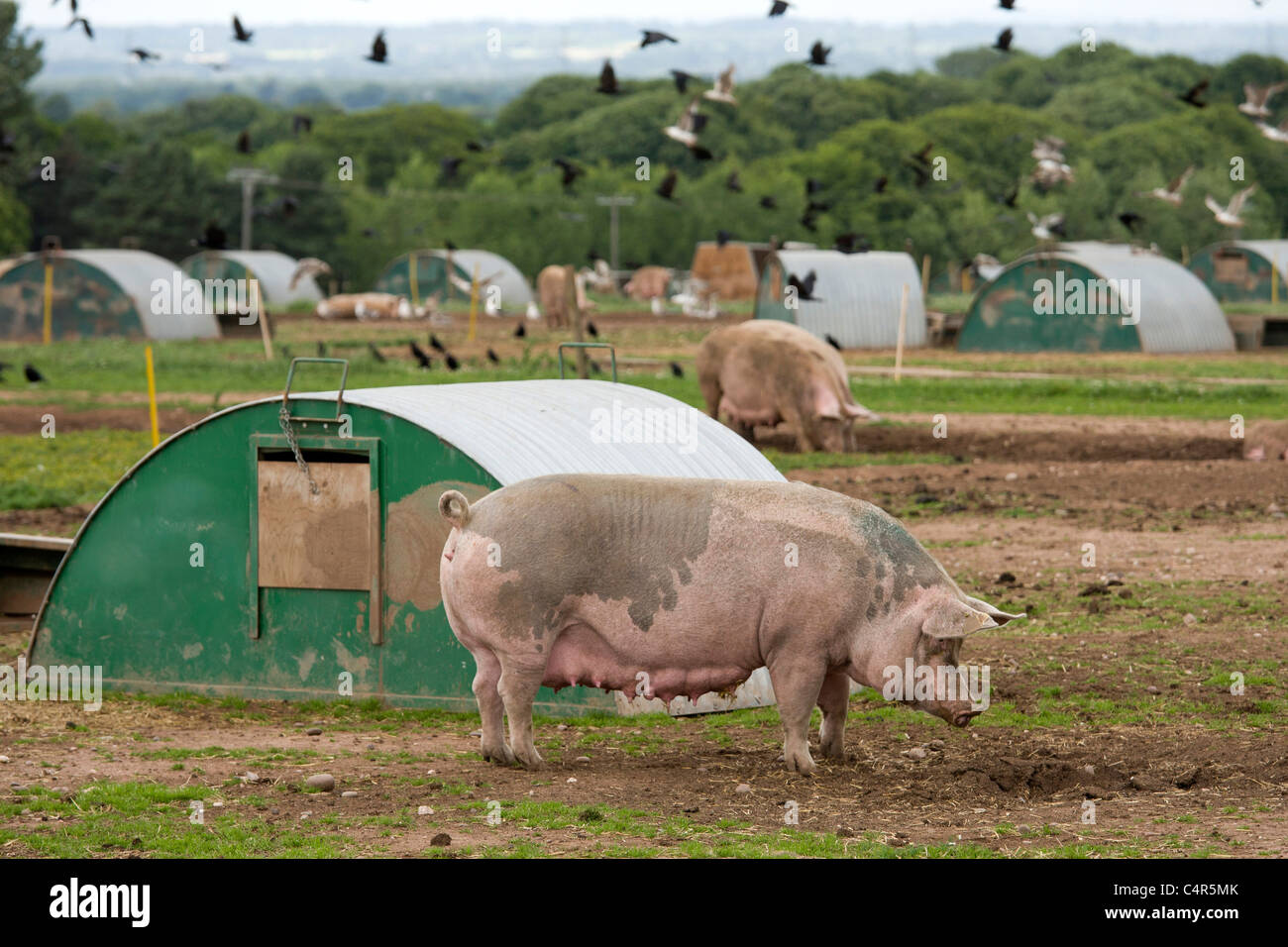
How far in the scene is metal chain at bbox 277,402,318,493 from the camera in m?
11.0

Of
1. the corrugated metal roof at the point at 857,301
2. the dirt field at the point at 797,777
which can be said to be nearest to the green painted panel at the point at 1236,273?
the corrugated metal roof at the point at 857,301

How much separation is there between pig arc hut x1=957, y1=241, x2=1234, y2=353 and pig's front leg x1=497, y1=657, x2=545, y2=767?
112ft

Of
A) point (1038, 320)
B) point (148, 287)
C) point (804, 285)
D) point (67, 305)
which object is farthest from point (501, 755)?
point (67, 305)

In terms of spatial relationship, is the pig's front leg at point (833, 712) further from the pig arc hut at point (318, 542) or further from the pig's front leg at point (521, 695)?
the pig's front leg at point (521, 695)

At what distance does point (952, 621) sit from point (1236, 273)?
191 feet

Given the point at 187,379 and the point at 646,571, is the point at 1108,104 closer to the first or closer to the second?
the point at 187,379

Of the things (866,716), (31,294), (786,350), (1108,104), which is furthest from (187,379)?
(1108,104)

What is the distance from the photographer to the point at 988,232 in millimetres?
78625

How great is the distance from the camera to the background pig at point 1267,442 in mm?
22094

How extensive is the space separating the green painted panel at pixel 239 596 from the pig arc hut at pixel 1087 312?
32.7 metres

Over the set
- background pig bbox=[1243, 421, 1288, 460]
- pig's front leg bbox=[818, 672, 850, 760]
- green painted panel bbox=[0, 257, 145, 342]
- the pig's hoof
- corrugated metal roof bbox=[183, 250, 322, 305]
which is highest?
corrugated metal roof bbox=[183, 250, 322, 305]

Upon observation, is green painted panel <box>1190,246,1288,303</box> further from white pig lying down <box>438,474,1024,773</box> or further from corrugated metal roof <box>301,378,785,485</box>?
white pig lying down <box>438,474,1024,773</box>

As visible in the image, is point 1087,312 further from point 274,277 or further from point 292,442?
point 274,277

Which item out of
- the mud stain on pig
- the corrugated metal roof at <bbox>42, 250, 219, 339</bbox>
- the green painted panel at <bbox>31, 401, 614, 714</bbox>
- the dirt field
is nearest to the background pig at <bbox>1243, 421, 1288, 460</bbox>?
the dirt field
